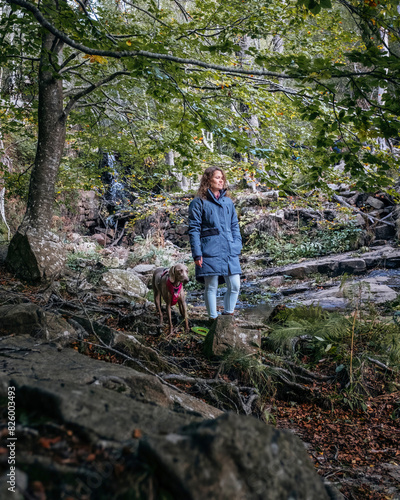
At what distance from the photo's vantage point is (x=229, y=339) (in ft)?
12.1

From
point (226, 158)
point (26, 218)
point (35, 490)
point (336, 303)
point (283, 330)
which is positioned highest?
point (226, 158)

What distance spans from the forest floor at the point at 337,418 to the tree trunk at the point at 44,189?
5.65 ft

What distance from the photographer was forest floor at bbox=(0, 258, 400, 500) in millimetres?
2088

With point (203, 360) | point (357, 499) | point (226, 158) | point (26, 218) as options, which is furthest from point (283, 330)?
point (226, 158)

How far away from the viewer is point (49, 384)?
1.25 m

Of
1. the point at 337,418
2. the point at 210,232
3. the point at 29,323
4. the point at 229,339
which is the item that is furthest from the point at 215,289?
the point at 29,323

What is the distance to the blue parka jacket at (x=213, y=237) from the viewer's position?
14.3 ft

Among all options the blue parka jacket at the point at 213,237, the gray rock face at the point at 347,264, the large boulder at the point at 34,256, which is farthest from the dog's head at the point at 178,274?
the gray rock face at the point at 347,264

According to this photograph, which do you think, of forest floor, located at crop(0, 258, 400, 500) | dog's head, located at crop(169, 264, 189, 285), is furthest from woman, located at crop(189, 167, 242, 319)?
forest floor, located at crop(0, 258, 400, 500)

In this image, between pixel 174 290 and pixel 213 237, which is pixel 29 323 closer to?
pixel 174 290

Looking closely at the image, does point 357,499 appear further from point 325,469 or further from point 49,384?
point 49,384

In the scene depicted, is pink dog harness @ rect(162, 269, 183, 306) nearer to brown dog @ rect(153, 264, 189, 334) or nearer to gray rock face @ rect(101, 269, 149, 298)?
brown dog @ rect(153, 264, 189, 334)

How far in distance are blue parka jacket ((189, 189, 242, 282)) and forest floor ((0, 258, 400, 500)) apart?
115 cm

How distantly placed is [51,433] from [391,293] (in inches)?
279
